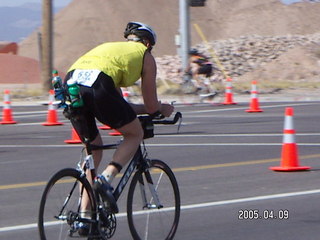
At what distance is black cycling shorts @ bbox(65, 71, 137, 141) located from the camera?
698 centimetres

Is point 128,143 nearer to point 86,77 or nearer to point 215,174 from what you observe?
point 86,77

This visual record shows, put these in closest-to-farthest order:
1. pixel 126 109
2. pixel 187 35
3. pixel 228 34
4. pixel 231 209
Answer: pixel 126 109, pixel 231 209, pixel 187 35, pixel 228 34

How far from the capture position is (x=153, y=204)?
7.64m

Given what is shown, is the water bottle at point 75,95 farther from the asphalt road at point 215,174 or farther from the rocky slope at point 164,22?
the rocky slope at point 164,22

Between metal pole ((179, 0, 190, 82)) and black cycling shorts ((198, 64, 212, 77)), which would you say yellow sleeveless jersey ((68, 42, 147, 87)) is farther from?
metal pole ((179, 0, 190, 82))

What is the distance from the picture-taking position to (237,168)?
41.4 feet

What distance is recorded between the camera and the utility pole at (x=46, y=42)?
32.2m

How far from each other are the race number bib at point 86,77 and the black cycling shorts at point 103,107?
0.08ft

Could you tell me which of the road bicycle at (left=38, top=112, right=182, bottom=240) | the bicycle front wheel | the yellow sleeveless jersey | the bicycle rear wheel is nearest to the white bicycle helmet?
the yellow sleeveless jersey

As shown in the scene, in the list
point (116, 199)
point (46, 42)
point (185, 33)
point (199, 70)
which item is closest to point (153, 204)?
point (116, 199)

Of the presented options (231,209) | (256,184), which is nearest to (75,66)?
(231,209)

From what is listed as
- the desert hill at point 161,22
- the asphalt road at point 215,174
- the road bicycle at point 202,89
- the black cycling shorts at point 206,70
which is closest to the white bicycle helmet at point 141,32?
the asphalt road at point 215,174

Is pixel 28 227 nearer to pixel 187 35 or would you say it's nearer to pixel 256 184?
pixel 256 184

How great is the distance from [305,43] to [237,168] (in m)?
44.7
